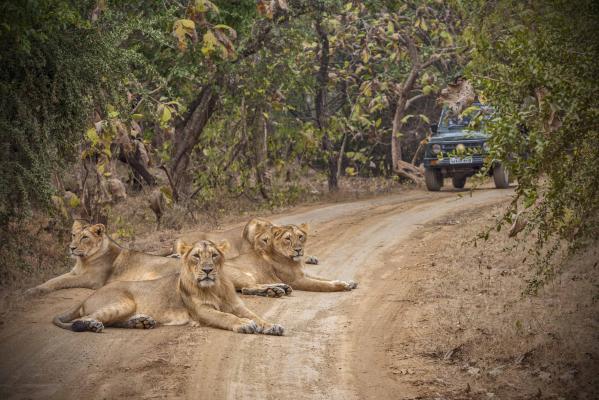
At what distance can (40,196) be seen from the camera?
9.39m

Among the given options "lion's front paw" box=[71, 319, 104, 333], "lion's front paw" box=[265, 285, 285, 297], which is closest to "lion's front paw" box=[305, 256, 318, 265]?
"lion's front paw" box=[265, 285, 285, 297]

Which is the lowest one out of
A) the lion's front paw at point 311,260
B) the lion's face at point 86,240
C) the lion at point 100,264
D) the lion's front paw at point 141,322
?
the lion's front paw at point 311,260

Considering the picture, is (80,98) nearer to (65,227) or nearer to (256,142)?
(65,227)

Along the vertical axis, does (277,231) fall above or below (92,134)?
below

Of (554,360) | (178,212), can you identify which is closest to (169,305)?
(554,360)

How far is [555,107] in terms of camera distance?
7.91m

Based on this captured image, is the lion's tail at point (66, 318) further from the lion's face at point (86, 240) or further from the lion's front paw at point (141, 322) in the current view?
the lion's face at point (86, 240)

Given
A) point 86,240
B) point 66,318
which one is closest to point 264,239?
point 86,240

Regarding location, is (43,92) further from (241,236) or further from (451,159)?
(451,159)

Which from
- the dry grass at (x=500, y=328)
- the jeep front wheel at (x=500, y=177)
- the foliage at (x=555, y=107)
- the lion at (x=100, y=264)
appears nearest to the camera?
the dry grass at (x=500, y=328)

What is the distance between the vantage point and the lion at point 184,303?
8.66 m

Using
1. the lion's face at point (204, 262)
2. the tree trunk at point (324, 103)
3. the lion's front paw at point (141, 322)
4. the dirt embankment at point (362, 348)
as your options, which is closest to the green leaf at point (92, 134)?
the dirt embankment at point (362, 348)

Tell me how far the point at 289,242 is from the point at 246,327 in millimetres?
2499

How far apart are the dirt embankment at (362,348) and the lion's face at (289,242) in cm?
51
